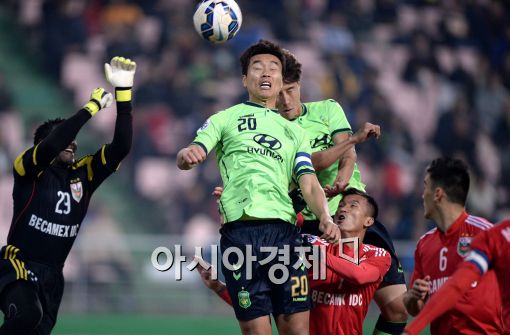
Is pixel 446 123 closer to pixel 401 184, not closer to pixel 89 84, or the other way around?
pixel 401 184

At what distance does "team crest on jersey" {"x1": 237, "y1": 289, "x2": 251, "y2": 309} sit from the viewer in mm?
6105

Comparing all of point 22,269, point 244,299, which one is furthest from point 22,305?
point 244,299

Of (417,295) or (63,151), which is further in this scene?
(63,151)

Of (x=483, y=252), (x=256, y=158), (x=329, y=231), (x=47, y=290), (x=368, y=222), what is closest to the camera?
(x=483, y=252)

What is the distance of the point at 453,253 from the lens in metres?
6.14

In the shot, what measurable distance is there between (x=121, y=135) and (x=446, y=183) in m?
2.61

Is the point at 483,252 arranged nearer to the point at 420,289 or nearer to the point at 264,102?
the point at 420,289

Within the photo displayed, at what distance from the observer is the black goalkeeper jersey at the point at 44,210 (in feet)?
23.3

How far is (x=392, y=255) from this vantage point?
779cm

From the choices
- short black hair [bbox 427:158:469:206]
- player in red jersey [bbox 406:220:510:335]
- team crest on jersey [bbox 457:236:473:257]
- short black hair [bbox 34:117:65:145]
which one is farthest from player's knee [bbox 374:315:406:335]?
short black hair [bbox 34:117:65:145]

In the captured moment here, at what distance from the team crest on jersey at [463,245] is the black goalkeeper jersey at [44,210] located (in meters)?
2.93

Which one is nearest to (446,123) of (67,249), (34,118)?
(34,118)

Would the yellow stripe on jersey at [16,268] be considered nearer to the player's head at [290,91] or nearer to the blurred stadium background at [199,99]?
the player's head at [290,91]

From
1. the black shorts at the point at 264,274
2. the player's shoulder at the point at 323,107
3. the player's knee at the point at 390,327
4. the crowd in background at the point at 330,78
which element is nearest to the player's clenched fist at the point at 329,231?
the black shorts at the point at 264,274
